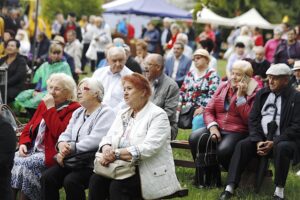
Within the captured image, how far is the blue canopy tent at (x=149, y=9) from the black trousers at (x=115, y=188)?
28389 mm

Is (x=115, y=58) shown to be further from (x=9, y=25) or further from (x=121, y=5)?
(x=121, y=5)

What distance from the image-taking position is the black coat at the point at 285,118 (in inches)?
300

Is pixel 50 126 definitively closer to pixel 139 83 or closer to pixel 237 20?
pixel 139 83

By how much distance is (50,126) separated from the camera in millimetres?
7289

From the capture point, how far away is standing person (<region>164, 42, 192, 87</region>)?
12.9 metres

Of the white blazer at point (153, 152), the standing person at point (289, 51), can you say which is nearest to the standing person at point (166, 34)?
the standing person at point (289, 51)

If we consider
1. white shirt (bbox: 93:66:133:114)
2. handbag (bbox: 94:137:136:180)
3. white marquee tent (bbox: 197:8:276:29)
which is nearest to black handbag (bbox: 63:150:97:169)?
handbag (bbox: 94:137:136:180)

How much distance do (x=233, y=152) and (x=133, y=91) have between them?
5.87ft

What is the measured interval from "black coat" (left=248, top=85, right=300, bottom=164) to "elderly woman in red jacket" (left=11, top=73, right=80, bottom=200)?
1937mm

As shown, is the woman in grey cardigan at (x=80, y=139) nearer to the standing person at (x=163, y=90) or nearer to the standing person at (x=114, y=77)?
the standing person at (x=163, y=90)

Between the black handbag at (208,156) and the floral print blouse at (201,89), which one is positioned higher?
the floral print blouse at (201,89)

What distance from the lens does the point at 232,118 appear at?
8.13 metres

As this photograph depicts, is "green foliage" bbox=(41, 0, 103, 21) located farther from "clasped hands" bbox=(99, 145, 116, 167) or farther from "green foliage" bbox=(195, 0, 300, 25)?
"clasped hands" bbox=(99, 145, 116, 167)

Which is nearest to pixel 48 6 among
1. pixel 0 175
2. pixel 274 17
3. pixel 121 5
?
pixel 121 5
